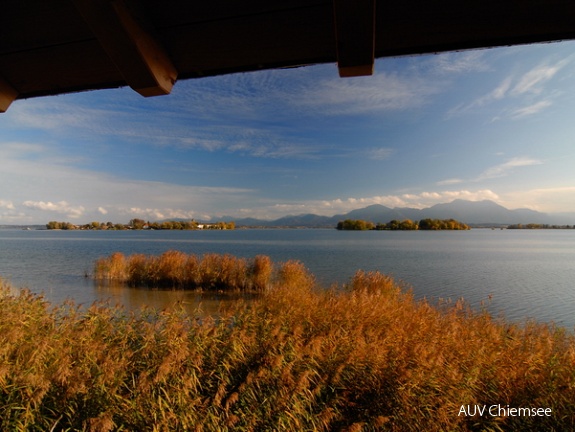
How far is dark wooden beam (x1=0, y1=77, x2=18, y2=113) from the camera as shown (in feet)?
5.68

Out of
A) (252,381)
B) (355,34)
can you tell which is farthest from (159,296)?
(355,34)

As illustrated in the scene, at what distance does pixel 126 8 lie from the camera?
1248 millimetres

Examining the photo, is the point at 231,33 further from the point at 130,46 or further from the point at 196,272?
the point at 196,272

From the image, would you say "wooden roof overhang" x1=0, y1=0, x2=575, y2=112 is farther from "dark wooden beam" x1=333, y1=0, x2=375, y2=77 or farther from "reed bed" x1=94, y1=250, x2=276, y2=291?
"reed bed" x1=94, y1=250, x2=276, y2=291

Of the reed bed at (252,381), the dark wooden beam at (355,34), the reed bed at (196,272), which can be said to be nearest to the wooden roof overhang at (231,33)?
the dark wooden beam at (355,34)

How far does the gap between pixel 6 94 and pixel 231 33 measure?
1265 millimetres

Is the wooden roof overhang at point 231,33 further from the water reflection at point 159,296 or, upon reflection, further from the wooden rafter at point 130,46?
the water reflection at point 159,296

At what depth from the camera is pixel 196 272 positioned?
60.2 ft

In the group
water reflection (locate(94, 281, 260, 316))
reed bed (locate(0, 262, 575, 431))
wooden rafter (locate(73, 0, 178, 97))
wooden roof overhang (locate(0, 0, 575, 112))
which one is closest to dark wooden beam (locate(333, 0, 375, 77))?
wooden roof overhang (locate(0, 0, 575, 112))

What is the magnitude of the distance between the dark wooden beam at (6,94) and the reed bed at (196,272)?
1590 centimetres

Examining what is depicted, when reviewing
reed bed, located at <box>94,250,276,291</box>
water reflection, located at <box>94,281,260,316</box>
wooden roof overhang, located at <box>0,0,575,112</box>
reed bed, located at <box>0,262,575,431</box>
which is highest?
wooden roof overhang, located at <box>0,0,575,112</box>

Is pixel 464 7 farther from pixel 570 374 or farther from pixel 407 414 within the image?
pixel 570 374

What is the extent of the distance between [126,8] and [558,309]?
17.6m

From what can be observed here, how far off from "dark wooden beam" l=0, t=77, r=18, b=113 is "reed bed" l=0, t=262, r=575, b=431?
85.6 inches
